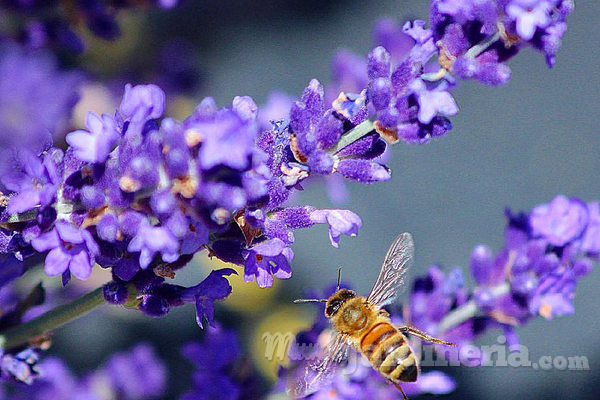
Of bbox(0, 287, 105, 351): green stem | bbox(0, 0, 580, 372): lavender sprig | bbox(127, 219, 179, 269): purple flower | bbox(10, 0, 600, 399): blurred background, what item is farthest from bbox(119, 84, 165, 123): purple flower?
bbox(10, 0, 600, 399): blurred background

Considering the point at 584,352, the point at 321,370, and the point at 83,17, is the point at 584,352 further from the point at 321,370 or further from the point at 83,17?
the point at 83,17

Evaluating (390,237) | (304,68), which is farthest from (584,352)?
(304,68)

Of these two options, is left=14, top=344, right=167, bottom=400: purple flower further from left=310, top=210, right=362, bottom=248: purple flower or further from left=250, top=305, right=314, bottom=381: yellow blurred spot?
left=310, top=210, right=362, bottom=248: purple flower

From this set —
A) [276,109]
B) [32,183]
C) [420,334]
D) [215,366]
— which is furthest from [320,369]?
[276,109]

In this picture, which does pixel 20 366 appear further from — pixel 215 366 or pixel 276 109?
pixel 276 109

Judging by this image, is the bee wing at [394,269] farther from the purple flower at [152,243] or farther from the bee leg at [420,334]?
the purple flower at [152,243]
